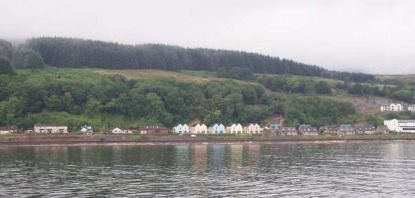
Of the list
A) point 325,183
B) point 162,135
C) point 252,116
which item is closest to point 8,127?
point 162,135

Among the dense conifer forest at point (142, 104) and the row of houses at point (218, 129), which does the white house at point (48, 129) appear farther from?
the row of houses at point (218, 129)

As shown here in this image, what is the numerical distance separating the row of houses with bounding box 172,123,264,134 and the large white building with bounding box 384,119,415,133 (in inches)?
1625

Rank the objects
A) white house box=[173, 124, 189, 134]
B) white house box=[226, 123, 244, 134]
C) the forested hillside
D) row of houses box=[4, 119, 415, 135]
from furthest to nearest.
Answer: white house box=[226, 123, 244, 134], white house box=[173, 124, 189, 134], the forested hillside, row of houses box=[4, 119, 415, 135]

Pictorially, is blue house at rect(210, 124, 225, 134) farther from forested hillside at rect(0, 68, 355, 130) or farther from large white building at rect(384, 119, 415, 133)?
large white building at rect(384, 119, 415, 133)

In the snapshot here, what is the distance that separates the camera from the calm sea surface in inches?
1806

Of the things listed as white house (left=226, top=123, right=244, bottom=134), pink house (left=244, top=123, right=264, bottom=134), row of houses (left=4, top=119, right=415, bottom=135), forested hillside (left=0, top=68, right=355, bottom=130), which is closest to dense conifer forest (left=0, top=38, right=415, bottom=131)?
forested hillside (left=0, top=68, right=355, bottom=130)

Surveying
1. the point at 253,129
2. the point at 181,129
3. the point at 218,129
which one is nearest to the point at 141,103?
the point at 181,129

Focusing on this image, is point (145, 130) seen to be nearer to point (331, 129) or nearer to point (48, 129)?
point (48, 129)

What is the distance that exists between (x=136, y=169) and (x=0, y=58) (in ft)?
379

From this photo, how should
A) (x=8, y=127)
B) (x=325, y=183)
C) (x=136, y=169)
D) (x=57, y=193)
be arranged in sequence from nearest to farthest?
(x=57, y=193) < (x=325, y=183) < (x=136, y=169) < (x=8, y=127)

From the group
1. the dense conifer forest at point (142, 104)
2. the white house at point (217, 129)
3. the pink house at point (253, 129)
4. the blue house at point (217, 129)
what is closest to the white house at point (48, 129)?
the dense conifer forest at point (142, 104)

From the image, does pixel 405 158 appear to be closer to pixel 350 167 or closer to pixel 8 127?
pixel 350 167

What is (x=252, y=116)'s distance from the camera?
163 meters

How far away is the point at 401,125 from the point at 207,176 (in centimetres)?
12649
